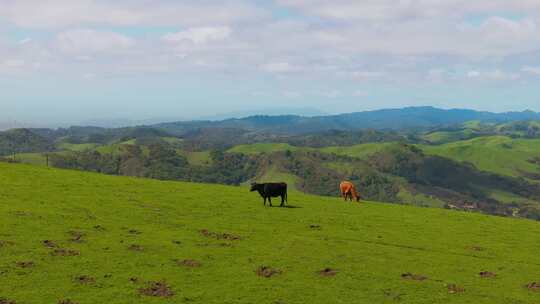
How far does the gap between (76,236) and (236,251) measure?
872 cm

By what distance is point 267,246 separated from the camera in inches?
1070

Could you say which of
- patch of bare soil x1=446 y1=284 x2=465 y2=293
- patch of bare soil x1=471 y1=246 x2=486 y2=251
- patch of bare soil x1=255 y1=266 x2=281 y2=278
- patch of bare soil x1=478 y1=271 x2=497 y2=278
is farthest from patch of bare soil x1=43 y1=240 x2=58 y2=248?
patch of bare soil x1=471 y1=246 x2=486 y2=251

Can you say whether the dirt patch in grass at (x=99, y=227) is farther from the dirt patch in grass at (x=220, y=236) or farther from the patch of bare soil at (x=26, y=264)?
the patch of bare soil at (x=26, y=264)

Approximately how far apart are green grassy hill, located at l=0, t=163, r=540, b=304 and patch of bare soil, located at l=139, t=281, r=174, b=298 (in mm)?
82

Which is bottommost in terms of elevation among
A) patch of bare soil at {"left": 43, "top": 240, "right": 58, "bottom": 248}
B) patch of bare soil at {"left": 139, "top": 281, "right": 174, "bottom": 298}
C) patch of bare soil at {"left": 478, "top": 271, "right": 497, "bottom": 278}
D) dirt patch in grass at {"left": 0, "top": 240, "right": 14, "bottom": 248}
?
patch of bare soil at {"left": 478, "top": 271, "right": 497, "bottom": 278}

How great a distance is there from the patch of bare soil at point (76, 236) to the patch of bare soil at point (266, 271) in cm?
973

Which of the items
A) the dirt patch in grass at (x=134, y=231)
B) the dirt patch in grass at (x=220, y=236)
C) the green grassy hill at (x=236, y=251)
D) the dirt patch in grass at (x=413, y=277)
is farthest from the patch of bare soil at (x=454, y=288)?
the dirt patch in grass at (x=134, y=231)

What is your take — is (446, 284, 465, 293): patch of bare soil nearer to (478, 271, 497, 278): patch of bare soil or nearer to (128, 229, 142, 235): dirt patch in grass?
(478, 271, 497, 278): patch of bare soil

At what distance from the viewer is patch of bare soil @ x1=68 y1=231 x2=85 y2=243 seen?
25.3 metres

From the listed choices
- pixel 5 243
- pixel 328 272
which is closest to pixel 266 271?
pixel 328 272

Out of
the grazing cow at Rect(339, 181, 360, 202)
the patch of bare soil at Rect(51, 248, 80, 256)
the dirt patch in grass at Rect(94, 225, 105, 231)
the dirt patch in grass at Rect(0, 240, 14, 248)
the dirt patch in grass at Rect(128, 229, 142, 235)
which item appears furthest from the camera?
the grazing cow at Rect(339, 181, 360, 202)

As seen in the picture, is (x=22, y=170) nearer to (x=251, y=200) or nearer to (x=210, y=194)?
(x=210, y=194)

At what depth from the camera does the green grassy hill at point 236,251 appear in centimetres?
2059

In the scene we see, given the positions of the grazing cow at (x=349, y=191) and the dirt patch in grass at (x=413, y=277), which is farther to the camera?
the grazing cow at (x=349, y=191)
